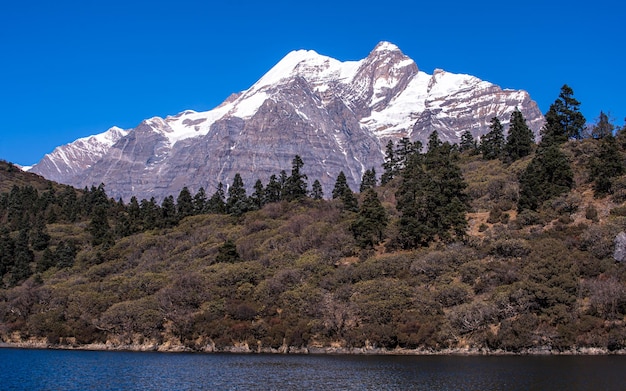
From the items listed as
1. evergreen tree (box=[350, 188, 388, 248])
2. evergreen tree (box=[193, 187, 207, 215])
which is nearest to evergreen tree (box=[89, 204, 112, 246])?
evergreen tree (box=[193, 187, 207, 215])

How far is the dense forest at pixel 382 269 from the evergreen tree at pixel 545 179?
26 centimetres

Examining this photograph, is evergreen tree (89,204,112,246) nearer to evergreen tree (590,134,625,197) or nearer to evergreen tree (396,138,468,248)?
evergreen tree (396,138,468,248)

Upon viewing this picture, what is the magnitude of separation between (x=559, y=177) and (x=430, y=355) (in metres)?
48.4

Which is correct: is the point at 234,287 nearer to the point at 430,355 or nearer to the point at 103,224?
the point at 430,355

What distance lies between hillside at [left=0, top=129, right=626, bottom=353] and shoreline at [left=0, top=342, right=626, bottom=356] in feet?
0.97

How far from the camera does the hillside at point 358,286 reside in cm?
7312

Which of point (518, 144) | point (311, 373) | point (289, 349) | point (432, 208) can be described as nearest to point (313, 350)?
point (289, 349)

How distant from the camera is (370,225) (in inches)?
4090

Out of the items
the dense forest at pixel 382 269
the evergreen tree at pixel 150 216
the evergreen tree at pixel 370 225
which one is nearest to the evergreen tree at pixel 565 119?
the dense forest at pixel 382 269

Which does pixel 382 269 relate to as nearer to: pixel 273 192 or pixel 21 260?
pixel 273 192

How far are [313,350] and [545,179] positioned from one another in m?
52.2

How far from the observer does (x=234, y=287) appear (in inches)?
3691

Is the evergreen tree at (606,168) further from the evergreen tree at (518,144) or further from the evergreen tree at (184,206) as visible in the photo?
the evergreen tree at (184,206)

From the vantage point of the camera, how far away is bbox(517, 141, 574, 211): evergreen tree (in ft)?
334
